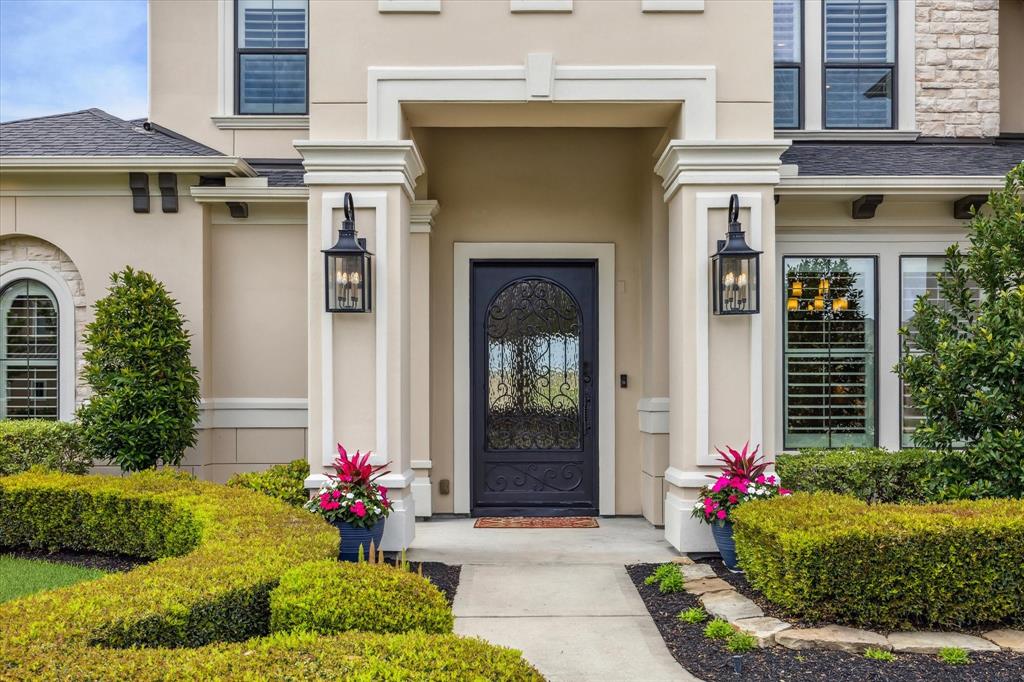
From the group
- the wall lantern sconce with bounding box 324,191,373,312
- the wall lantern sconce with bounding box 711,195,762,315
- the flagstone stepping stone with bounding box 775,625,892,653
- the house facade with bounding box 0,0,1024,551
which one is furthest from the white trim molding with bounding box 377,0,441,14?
the flagstone stepping stone with bounding box 775,625,892,653

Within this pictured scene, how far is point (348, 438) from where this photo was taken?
20.2 ft

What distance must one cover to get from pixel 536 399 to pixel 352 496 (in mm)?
Result: 2747

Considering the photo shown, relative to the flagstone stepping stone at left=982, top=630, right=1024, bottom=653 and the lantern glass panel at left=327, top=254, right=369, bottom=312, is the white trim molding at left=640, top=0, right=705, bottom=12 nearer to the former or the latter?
the lantern glass panel at left=327, top=254, right=369, bottom=312

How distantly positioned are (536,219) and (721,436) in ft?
9.81

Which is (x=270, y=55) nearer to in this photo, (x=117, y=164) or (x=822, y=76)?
(x=117, y=164)

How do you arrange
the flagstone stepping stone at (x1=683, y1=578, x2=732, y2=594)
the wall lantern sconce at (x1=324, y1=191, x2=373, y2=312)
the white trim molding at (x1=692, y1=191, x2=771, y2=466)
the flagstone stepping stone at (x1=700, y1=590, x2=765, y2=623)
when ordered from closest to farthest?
the flagstone stepping stone at (x1=700, y1=590, x2=765, y2=623)
the flagstone stepping stone at (x1=683, y1=578, x2=732, y2=594)
the wall lantern sconce at (x1=324, y1=191, x2=373, y2=312)
the white trim molding at (x1=692, y1=191, x2=771, y2=466)

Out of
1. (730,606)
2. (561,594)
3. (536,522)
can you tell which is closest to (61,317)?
(536,522)

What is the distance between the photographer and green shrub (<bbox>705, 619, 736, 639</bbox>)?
4.49 meters

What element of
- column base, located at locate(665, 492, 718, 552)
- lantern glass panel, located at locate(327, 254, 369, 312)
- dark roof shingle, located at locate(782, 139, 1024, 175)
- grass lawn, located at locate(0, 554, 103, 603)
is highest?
dark roof shingle, located at locate(782, 139, 1024, 175)

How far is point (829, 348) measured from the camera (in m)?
7.87

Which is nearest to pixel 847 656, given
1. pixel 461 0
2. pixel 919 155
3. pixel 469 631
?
pixel 469 631

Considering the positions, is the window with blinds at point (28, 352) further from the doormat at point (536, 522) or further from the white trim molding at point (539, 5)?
the white trim molding at point (539, 5)

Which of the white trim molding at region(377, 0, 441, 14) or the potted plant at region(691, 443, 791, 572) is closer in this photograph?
the potted plant at region(691, 443, 791, 572)

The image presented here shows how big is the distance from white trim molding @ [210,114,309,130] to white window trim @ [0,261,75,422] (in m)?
2.12
